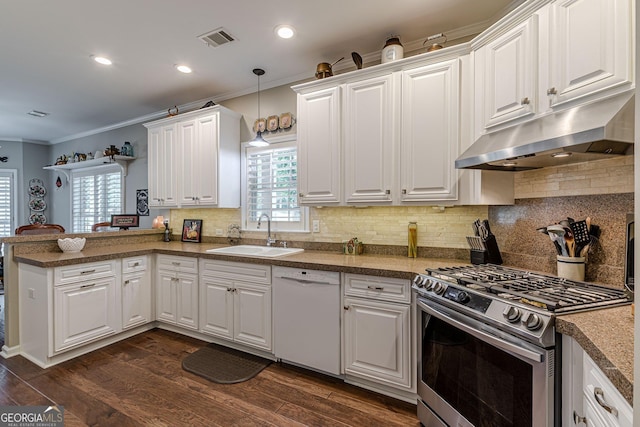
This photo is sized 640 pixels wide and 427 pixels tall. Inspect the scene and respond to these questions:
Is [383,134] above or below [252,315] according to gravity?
above

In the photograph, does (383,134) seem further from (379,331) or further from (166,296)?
(166,296)

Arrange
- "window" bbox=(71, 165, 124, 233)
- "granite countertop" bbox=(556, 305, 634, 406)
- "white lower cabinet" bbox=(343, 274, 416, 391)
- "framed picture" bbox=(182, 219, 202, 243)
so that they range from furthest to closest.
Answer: "window" bbox=(71, 165, 124, 233)
"framed picture" bbox=(182, 219, 202, 243)
"white lower cabinet" bbox=(343, 274, 416, 391)
"granite countertop" bbox=(556, 305, 634, 406)

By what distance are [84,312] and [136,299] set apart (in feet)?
1.58

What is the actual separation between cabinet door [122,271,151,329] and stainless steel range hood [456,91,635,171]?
3.24 meters

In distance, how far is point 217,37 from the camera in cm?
260

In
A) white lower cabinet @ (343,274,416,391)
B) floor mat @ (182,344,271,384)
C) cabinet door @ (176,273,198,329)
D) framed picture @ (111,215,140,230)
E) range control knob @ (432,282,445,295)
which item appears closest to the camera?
range control knob @ (432,282,445,295)

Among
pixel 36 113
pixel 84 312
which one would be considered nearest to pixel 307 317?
pixel 84 312

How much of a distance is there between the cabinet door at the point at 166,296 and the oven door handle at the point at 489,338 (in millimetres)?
2600

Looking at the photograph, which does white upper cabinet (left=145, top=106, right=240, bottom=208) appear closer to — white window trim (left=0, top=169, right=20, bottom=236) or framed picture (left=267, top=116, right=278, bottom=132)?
framed picture (left=267, top=116, right=278, bottom=132)

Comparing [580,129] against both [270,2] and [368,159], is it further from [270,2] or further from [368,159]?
[270,2]

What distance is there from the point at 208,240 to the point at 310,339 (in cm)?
215

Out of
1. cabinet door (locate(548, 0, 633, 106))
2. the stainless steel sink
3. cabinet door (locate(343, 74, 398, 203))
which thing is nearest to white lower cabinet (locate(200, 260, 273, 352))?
the stainless steel sink

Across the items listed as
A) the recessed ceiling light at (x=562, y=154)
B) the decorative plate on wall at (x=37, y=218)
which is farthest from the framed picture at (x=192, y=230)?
the decorative plate on wall at (x=37, y=218)

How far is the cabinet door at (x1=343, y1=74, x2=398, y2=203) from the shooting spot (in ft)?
8.03
